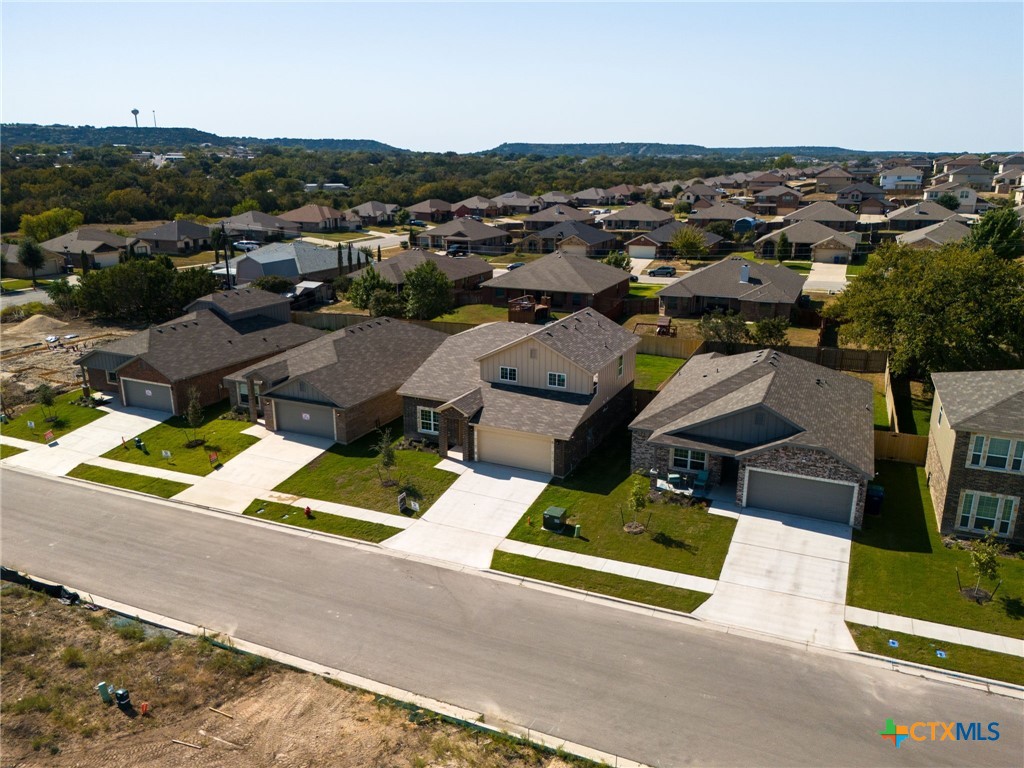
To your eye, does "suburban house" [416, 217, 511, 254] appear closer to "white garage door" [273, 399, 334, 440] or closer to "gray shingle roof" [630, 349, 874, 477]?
"white garage door" [273, 399, 334, 440]

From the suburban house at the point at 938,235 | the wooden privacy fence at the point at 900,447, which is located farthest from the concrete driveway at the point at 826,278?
the wooden privacy fence at the point at 900,447

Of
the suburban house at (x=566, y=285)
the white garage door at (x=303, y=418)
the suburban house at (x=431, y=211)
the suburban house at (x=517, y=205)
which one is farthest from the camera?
the suburban house at (x=517, y=205)

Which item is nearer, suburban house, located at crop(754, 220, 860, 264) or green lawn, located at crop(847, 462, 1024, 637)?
green lawn, located at crop(847, 462, 1024, 637)

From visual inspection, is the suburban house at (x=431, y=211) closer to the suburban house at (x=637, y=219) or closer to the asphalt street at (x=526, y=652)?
the suburban house at (x=637, y=219)

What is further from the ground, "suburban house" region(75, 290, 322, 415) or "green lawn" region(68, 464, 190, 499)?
"suburban house" region(75, 290, 322, 415)

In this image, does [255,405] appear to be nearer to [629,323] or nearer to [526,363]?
[526,363]

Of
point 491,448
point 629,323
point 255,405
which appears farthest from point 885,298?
point 255,405

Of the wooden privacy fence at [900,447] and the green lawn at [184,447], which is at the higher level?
the wooden privacy fence at [900,447]

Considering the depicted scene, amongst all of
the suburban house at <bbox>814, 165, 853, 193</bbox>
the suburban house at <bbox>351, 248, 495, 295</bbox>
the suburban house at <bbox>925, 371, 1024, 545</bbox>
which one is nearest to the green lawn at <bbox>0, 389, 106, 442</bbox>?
the suburban house at <bbox>351, 248, 495, 295</bbox>
